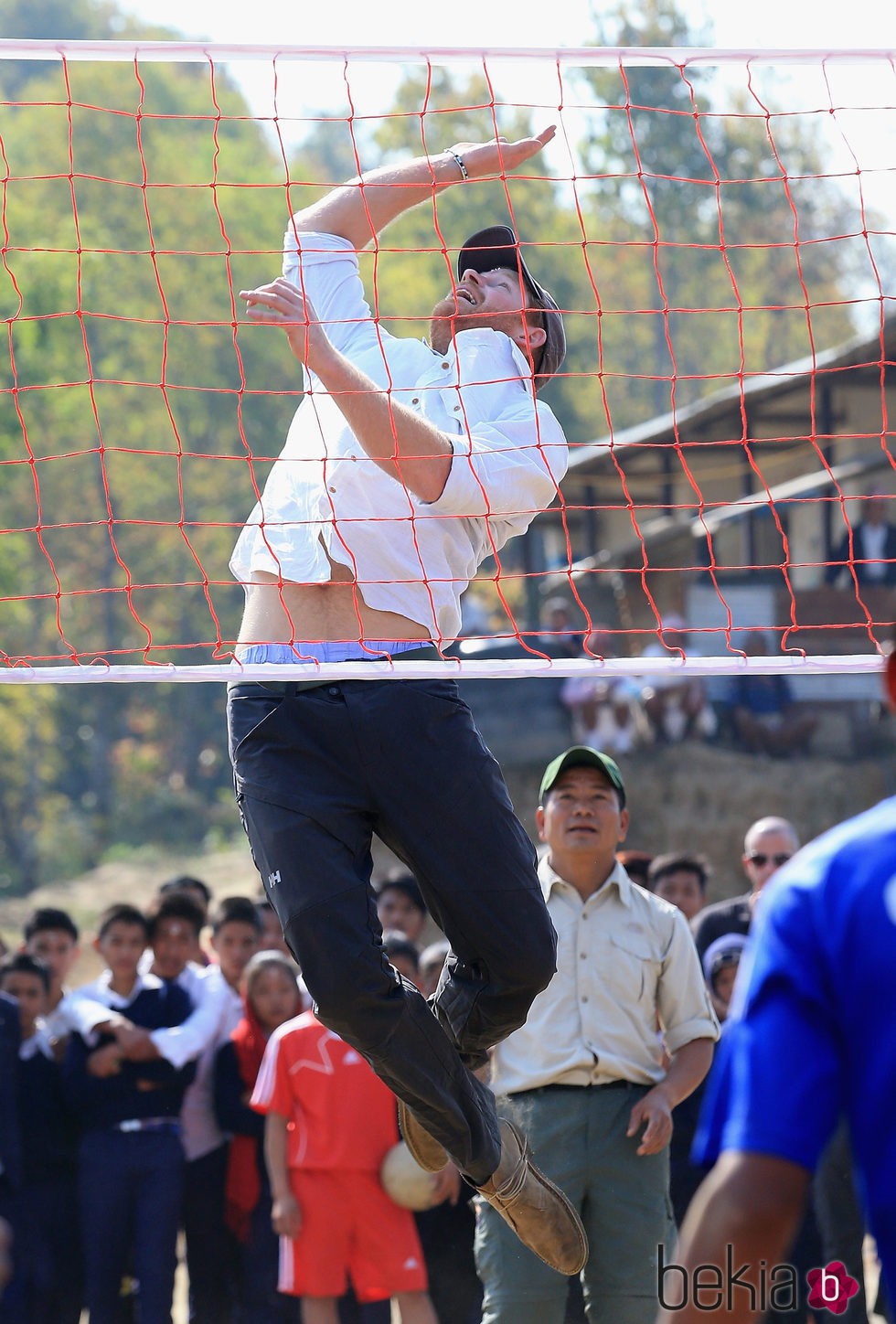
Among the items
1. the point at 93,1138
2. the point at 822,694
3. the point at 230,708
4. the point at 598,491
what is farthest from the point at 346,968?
the point at 598,491

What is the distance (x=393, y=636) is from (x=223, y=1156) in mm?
3923

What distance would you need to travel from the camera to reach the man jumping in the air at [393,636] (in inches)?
151

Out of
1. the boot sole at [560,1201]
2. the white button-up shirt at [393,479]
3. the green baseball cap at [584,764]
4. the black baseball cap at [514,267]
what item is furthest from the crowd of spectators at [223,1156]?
the black baseball cap at [514,267]

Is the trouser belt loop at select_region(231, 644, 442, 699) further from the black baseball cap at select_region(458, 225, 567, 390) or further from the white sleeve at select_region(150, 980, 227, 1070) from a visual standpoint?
the white sleeve at select_region(150, 980, 227, 1070)

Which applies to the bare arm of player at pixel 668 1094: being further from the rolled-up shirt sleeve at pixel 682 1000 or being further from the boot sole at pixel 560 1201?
the boot sole at pixel 560 1201

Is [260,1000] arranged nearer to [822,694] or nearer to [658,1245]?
[658,1245]

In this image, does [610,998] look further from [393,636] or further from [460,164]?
[460,164]

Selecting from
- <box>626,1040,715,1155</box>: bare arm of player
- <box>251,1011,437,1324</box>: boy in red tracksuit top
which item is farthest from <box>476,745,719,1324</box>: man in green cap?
<box>251,1011,437,1324</box>: boy in red tracksuit top

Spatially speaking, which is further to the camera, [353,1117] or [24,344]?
[24,344]

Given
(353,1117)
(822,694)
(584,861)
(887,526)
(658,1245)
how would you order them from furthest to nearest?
(822,694), (887,526), (353,1117), (584,861), (658,1245)

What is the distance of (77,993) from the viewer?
23.9 ft

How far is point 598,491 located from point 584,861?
18.3 m

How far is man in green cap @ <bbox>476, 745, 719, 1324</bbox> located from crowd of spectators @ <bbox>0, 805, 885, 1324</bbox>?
90 centimetres

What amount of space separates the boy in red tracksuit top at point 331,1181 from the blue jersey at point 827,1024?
4.87 metres
